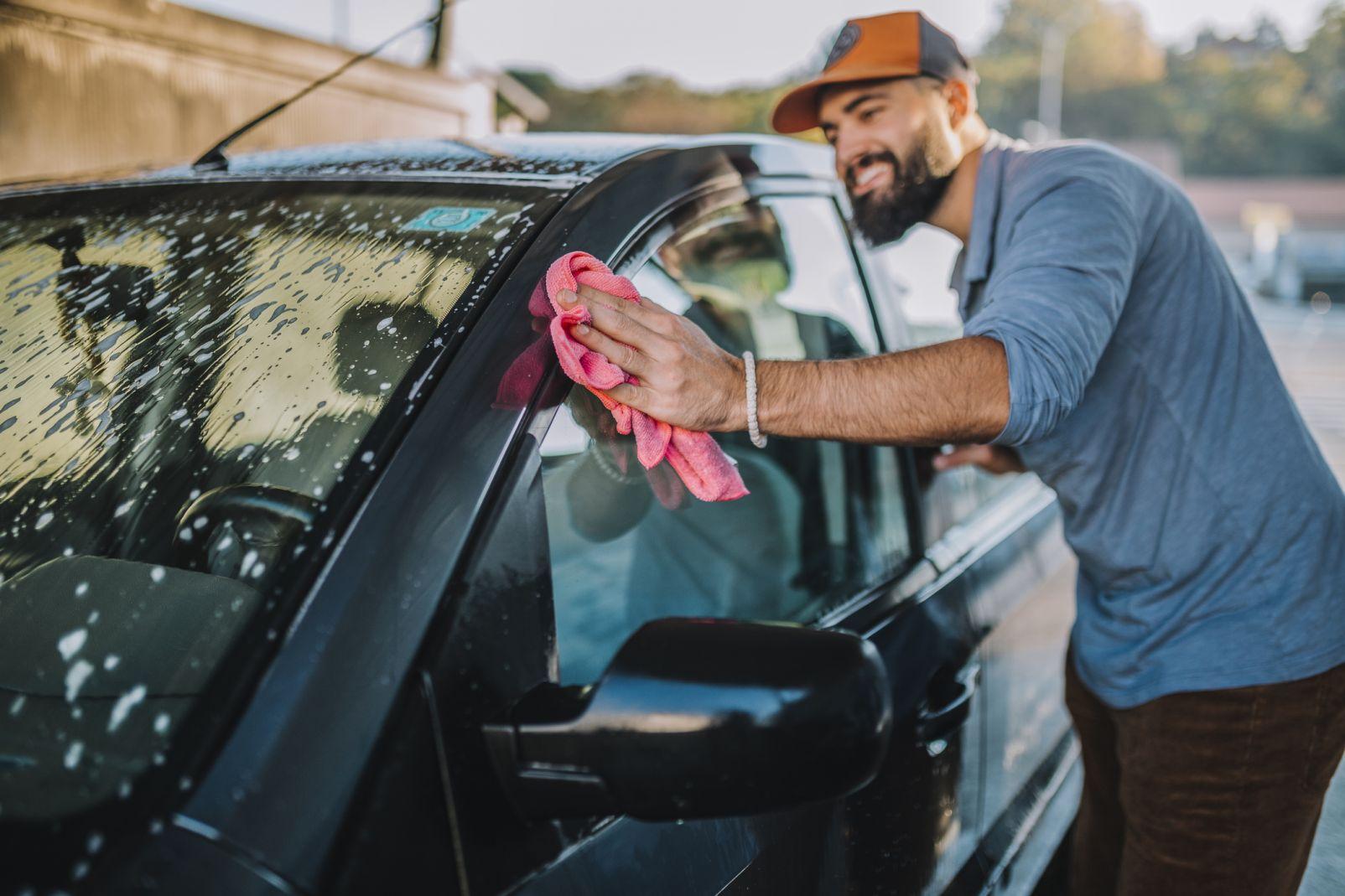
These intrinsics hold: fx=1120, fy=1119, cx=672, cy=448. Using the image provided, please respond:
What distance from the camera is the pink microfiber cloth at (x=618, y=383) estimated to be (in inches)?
47.8

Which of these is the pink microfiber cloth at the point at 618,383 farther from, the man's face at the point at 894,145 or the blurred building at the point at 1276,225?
the blurred building at the point at 1276,225

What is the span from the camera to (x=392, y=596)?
0.99m

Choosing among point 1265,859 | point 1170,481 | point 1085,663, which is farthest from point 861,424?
point 1265,859

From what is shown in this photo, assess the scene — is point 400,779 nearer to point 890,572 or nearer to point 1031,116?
point 890,572

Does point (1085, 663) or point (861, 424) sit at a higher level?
point (861, 424)

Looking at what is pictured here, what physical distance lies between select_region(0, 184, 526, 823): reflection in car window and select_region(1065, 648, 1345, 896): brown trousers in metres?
1.39

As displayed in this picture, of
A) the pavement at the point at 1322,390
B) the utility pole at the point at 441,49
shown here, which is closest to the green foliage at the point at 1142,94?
the pavement at the point at 1322,390

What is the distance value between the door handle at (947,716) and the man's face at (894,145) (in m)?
0.85

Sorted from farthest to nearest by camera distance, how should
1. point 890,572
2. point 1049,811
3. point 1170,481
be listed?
Answer: point 1049,811, point 890,572, point 1170,481

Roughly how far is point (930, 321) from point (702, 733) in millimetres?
2117

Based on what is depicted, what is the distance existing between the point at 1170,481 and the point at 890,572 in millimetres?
482

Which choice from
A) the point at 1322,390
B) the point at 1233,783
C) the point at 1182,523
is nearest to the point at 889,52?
the point at 1182,523

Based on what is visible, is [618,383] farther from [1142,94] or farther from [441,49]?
[1142,94]

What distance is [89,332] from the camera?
4.50 feet
